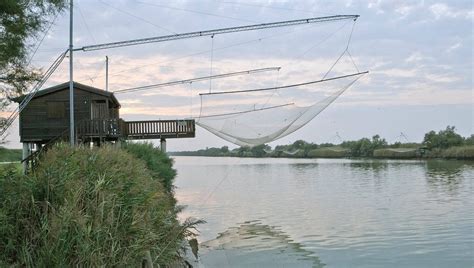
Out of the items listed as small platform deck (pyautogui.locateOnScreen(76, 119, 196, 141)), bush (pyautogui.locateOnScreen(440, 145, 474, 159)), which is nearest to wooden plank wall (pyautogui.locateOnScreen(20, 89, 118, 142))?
small platform deck (pyautogui.locateOnScreen(76, 119, 196, 141))

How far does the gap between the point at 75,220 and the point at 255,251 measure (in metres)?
11.5

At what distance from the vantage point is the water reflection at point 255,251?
15438mm

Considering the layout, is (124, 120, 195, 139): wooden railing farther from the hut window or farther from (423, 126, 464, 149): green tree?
(423, 126, 464, 149): green tree

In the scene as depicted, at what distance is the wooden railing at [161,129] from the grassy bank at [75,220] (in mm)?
27058

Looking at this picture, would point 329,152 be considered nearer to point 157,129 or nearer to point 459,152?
point 459,152

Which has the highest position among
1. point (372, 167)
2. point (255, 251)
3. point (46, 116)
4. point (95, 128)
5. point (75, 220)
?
point (46, 116)

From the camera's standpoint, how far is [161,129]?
35.8m

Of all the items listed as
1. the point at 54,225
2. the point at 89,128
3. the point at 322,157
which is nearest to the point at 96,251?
the point at 54,225

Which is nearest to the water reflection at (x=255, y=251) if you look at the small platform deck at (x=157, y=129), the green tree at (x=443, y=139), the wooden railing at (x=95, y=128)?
the wooden railing at (x=95, y=128)

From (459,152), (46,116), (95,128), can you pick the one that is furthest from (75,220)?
(459,152)

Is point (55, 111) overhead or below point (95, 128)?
overhead

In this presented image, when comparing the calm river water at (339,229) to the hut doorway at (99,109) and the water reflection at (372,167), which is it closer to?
the hut doorway at (99,109)

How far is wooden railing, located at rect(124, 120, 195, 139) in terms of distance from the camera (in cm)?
3553

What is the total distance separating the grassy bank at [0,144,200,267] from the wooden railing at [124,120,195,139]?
27.1m
